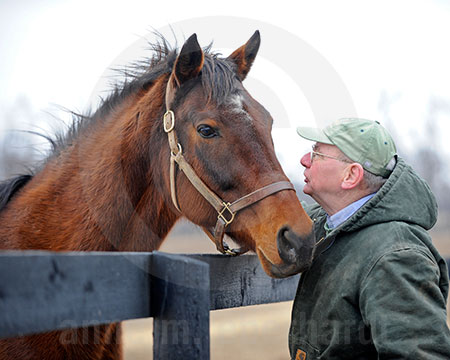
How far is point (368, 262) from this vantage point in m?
2.00

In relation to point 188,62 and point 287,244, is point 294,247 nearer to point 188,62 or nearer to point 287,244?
point 287,244

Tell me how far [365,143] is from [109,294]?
1.50 meters

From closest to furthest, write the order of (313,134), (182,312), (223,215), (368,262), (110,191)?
1. (182,312)
2. (368,262)
3. (313,134)
4. (223,215)
5. (110,191)

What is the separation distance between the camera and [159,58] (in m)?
3.28

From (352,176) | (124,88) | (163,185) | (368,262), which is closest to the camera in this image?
(368,262)

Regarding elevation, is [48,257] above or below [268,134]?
below

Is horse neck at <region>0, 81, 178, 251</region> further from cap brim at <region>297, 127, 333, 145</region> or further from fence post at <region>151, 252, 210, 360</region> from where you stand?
fence post at <region>151, 252, 210, 360</region>

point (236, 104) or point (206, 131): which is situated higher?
point (236, 104)

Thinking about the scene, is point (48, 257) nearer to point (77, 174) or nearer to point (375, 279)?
point (375, 279)

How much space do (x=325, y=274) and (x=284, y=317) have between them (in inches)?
447

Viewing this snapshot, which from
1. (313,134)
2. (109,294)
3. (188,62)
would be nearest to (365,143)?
(313,134)

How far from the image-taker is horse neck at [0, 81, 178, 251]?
2.63 meters

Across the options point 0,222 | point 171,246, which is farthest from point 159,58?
point 171,246

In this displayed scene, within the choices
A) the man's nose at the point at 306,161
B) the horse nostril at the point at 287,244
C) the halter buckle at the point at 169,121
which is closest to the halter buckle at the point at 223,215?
the horse nostril at the point at 287,244
